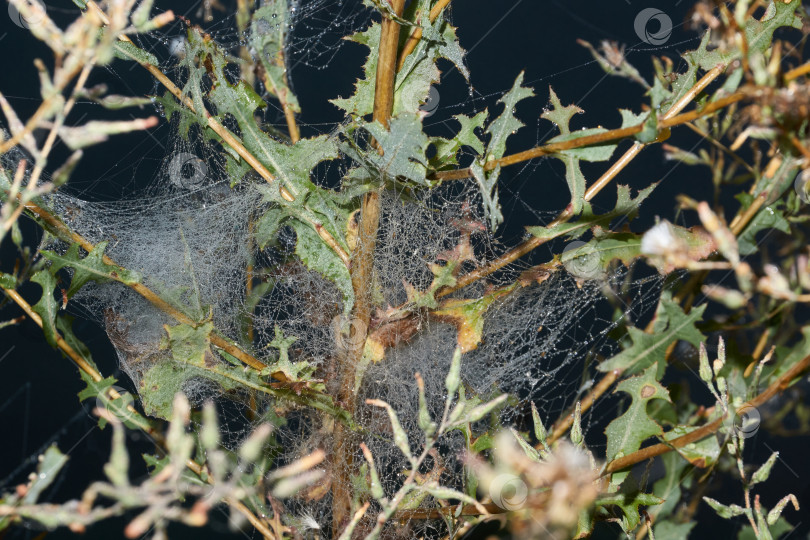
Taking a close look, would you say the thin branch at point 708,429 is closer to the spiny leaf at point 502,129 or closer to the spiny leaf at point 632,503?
the spiny leaf at point 632,503

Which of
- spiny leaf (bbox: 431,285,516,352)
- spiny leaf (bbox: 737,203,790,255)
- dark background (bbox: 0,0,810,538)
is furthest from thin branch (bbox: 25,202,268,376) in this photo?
dark background (bbox: 0,0,810,538)

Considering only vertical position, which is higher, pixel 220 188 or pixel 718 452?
pixel 220 188

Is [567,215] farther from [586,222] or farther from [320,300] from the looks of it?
[320,300]

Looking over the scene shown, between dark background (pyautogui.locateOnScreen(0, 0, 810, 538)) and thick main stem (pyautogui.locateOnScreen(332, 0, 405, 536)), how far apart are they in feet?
1.51

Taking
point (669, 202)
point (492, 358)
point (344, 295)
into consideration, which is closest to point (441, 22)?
point (344, 295)

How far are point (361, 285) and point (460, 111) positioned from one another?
1.79 ft

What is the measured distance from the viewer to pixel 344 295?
1.13ft

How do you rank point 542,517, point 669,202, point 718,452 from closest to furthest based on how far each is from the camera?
point 542,517, point 718,452, point 669,202

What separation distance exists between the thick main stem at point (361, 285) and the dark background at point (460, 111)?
461mm

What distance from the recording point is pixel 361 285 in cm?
35

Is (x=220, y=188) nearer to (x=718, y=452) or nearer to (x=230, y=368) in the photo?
(x=230, y=368)

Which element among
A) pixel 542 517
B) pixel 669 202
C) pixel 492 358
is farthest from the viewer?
pixel 669 202

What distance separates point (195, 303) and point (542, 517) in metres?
0.29

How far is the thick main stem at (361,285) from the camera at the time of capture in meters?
0.33
